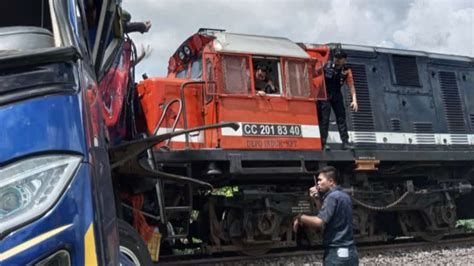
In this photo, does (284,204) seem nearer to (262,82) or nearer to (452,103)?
(262,82)

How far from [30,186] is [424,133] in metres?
9.89

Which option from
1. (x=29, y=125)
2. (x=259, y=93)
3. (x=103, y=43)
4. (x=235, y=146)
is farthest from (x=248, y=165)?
(x=29, y=125)

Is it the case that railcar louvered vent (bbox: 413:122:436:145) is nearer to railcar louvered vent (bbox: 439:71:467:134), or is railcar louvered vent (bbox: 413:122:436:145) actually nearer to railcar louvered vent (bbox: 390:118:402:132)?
railcar louvered vent (bbox: 390:118:402:132)

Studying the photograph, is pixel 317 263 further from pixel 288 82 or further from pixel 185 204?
pixel 288 82

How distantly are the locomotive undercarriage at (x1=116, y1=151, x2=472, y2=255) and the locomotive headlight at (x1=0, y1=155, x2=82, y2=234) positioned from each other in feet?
15.7

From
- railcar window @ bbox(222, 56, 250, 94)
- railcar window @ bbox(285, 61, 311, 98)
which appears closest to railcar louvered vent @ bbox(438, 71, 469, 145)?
railcar window @ bbox(285, 61, 311, 98)

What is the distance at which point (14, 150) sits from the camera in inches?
74.9

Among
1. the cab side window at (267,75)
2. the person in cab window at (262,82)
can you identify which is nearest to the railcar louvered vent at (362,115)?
the cab side window at (267,75)

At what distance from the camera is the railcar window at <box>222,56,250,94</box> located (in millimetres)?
8508

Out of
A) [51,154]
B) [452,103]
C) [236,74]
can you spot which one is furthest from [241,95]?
[51,154]

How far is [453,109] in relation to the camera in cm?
1139

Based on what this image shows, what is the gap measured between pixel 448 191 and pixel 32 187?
10.2 meters

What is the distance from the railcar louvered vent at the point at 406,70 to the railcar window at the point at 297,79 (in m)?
2.45

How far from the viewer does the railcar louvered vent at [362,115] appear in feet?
33.1
